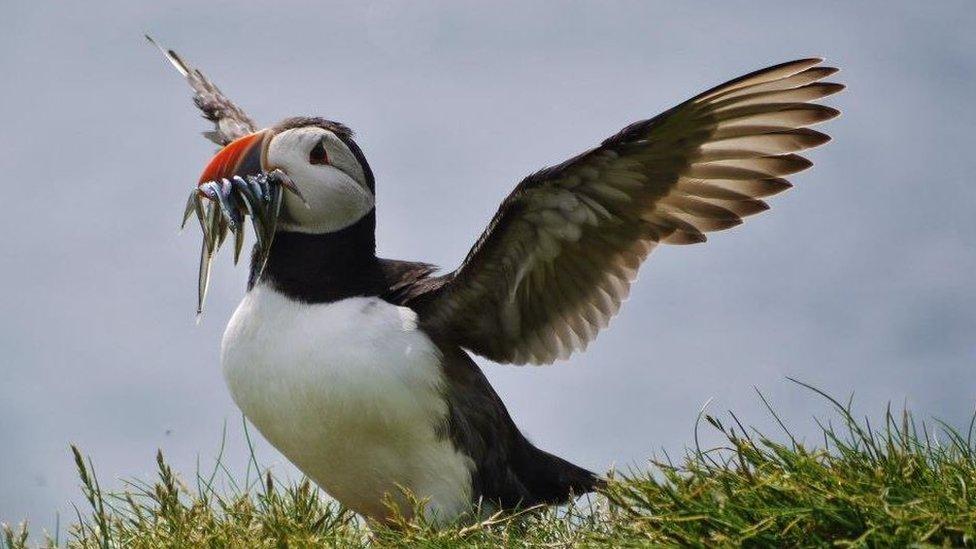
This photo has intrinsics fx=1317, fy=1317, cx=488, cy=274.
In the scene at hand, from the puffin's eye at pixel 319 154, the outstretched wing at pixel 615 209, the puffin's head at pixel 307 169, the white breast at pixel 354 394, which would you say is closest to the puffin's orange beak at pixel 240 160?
the puffin's head at pixel 307 169

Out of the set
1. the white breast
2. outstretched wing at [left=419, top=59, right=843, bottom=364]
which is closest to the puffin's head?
the white breast

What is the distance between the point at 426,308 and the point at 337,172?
76 centimetres

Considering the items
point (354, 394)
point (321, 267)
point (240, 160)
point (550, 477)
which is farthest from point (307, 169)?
point (550, 477)

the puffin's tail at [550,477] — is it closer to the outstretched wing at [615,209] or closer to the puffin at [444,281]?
the puffin at [444,281]

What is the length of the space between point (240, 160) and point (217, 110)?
1742 millimetres

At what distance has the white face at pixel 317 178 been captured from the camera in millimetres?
6043

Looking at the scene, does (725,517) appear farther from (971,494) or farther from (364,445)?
(364,445)

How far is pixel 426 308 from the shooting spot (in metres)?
6.14

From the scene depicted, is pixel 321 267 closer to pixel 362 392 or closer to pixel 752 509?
pixel 362 392

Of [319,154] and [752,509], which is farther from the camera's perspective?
[319,154]

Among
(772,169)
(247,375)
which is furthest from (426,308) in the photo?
(772,169)

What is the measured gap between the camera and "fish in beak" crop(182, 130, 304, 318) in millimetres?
5953

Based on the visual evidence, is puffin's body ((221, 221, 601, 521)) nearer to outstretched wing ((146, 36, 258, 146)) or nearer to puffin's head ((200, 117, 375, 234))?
puffin's head ((200, 117, 375, 234))

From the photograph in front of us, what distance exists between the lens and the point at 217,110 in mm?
7699
